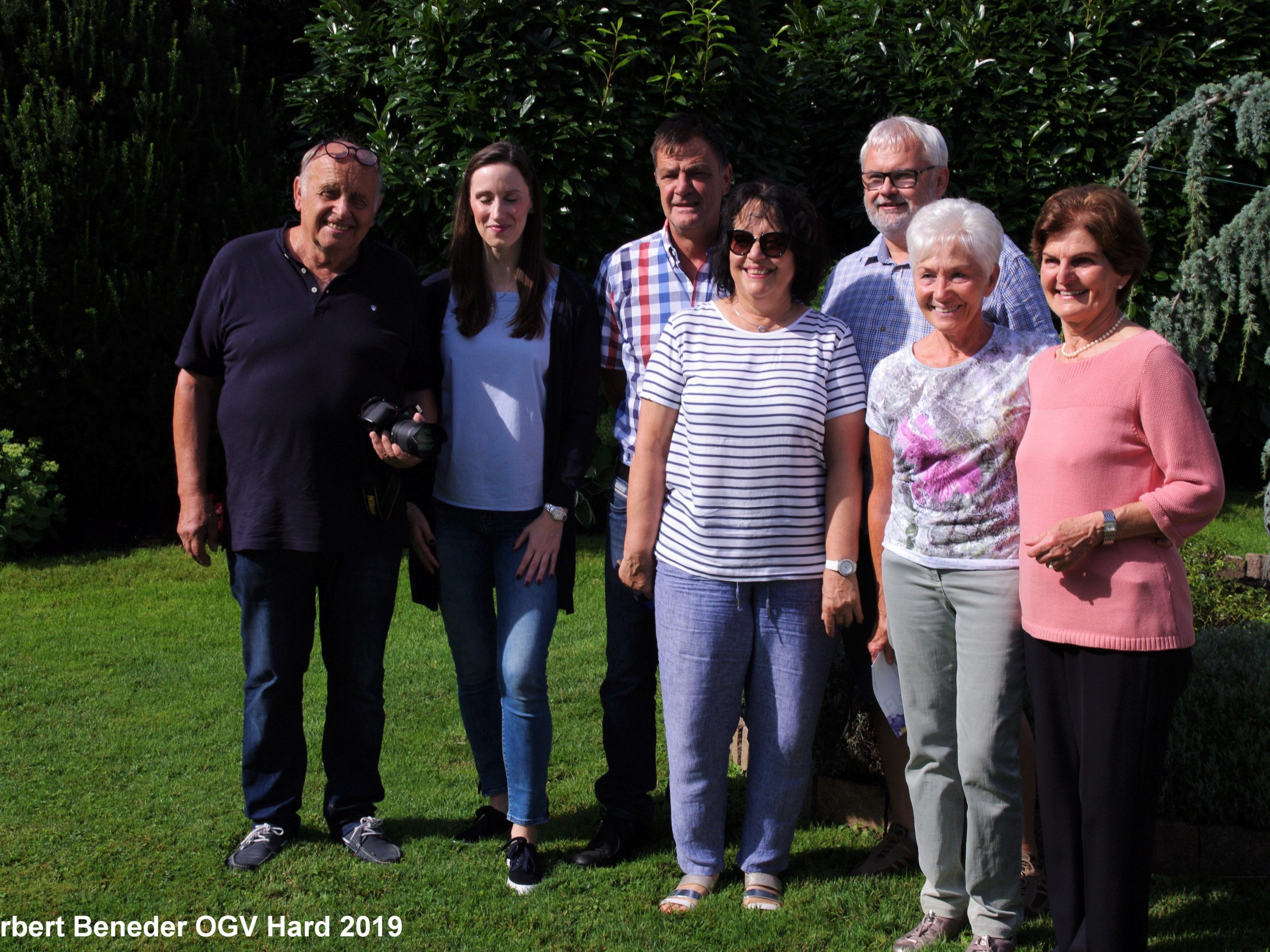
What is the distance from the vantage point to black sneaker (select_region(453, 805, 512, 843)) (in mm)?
3686

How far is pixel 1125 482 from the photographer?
2.49 metres

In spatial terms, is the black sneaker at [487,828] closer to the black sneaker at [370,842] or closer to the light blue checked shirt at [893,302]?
the black sneaker at [370,842]

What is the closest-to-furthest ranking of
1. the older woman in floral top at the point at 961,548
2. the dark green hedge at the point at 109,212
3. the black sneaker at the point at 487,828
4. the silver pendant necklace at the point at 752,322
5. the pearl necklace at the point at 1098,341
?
the pearl necklace at the point at 1098,341 → the older woman in floral top at the point at 961,548 → the silver pendant necklace at the point at 752,322 → the black sneaker at the point at 487,828 → the dark green hedge at the point at 109,212

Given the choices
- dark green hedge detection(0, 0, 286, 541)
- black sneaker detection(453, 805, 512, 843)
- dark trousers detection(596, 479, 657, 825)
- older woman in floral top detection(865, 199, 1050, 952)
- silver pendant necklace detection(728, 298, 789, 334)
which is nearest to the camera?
older woman in floral top detection(865, 199, 1050, 952)

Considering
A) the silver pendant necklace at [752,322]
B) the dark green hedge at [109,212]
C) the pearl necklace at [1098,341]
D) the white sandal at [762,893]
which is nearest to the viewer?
the pearl necklace at [1098,341]

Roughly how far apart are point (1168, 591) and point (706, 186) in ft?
5.97

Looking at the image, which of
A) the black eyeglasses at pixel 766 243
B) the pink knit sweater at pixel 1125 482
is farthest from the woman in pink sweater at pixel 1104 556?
the black eyeglasses at pixel 766 243

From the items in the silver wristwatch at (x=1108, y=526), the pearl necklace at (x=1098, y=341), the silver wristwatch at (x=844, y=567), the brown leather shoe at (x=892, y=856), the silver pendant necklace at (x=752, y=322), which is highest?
the silver pendant necklace at (x=752, y=322)

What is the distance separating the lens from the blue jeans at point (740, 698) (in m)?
3.09

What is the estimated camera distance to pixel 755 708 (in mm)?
3199

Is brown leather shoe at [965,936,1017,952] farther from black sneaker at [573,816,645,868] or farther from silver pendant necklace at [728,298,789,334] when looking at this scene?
silver pendant necklace at [728,298,789,334]

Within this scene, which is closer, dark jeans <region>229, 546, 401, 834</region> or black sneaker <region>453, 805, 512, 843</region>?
dark jeans <region>229, 546, 401, 834</region>

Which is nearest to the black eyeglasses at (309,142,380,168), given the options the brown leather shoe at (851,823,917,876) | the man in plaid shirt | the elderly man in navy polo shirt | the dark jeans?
the elderly man in navy polo shirt

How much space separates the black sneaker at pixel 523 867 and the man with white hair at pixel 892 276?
0.99 m
